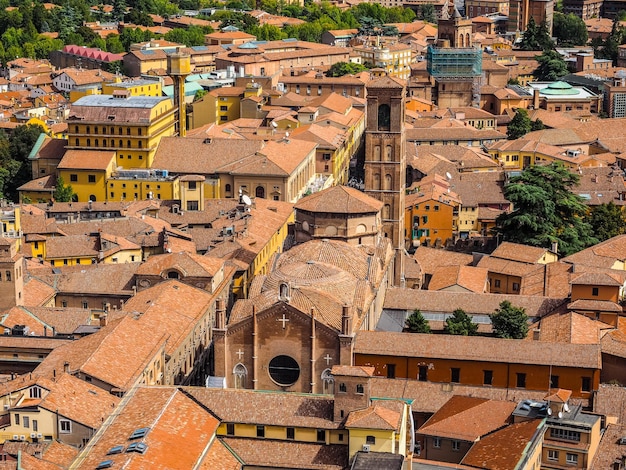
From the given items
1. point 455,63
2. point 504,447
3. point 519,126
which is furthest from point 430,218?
point 455,63

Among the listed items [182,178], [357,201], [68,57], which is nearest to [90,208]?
[182,178]

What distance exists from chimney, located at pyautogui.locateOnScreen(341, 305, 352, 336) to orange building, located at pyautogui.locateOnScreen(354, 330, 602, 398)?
13.1 feet

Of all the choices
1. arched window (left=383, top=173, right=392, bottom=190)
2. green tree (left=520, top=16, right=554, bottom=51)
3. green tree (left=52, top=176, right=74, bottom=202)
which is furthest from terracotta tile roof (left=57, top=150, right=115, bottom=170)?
green tree (left=520, top=16, right=554, bottom=51)

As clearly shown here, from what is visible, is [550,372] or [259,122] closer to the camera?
[550,372]

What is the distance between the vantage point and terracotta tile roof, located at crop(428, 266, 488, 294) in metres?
76.8

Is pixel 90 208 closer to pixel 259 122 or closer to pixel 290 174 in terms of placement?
pixel 290 174

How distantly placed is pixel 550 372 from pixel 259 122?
6324cm

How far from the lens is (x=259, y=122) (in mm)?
119062

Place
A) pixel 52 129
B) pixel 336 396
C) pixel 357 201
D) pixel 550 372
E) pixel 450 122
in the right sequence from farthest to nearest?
pixel 450 122 → pixel 52 129 → pixel 357 201 → pixel 550 372 → pixel 336 396

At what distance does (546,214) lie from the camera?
291 feet

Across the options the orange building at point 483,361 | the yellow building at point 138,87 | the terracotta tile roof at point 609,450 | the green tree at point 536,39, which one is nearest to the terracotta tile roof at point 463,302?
the orange building at point 483,361

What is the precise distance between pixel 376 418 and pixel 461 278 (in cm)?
3039

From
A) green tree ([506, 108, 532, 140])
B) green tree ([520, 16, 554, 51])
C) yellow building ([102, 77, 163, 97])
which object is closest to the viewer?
yellow building ([102, 77, 163, 97])

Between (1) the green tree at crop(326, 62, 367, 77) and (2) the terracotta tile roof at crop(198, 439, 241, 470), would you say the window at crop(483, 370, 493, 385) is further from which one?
(1) the green tree at crop(326, 62, 367, 77)
